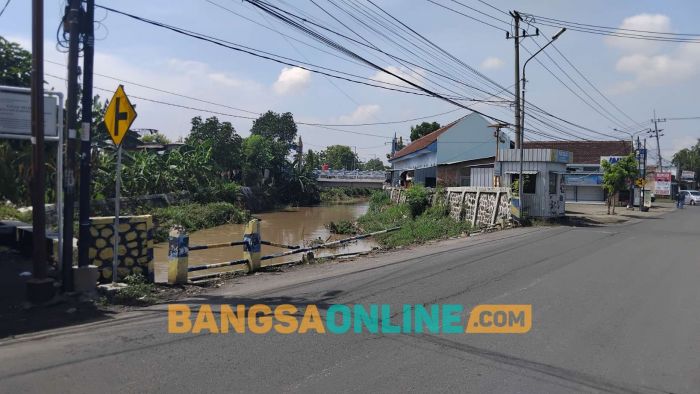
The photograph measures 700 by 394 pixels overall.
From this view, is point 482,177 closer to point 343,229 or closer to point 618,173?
point 343,229

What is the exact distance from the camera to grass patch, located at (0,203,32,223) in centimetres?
1636

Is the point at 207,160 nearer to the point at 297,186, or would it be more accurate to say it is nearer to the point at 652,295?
the point at 297,186

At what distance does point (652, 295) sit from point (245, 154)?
53883 millimetres

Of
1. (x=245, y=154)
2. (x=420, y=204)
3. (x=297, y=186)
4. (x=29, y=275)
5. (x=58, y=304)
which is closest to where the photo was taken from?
(x=58, y=304)

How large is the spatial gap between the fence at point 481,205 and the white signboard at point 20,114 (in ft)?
62.3

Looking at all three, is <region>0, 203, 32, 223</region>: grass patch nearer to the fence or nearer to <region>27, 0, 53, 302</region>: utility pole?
<region>27, 0, 53, 302</region>: utility pole

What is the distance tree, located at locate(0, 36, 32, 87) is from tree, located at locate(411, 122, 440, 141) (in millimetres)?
64187

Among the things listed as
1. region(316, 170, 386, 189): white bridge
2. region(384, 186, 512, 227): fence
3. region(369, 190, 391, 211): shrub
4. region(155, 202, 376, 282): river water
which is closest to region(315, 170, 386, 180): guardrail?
→ region(316, 170, 386, 189): white bridge

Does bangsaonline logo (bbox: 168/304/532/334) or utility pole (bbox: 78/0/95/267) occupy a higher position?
utility pole (bbox: 78/0/95/267)

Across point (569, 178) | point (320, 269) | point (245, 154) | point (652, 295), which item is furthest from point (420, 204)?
point (245, 154)

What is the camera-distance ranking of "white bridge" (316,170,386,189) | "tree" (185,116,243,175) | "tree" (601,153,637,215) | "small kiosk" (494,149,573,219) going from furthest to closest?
"white bridge" (316,170,386,189), "tree" (185,116,243,175), "tree" (601,153,637,215), "small kiosk" (494,149,573,219)

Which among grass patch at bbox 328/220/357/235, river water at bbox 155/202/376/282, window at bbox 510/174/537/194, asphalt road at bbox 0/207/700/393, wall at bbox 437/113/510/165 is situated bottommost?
river water at bbox 155/202/376/282

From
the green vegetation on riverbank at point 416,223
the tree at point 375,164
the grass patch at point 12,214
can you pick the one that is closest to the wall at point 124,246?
the grass patch at point 12,214

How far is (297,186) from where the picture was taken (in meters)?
64.8
